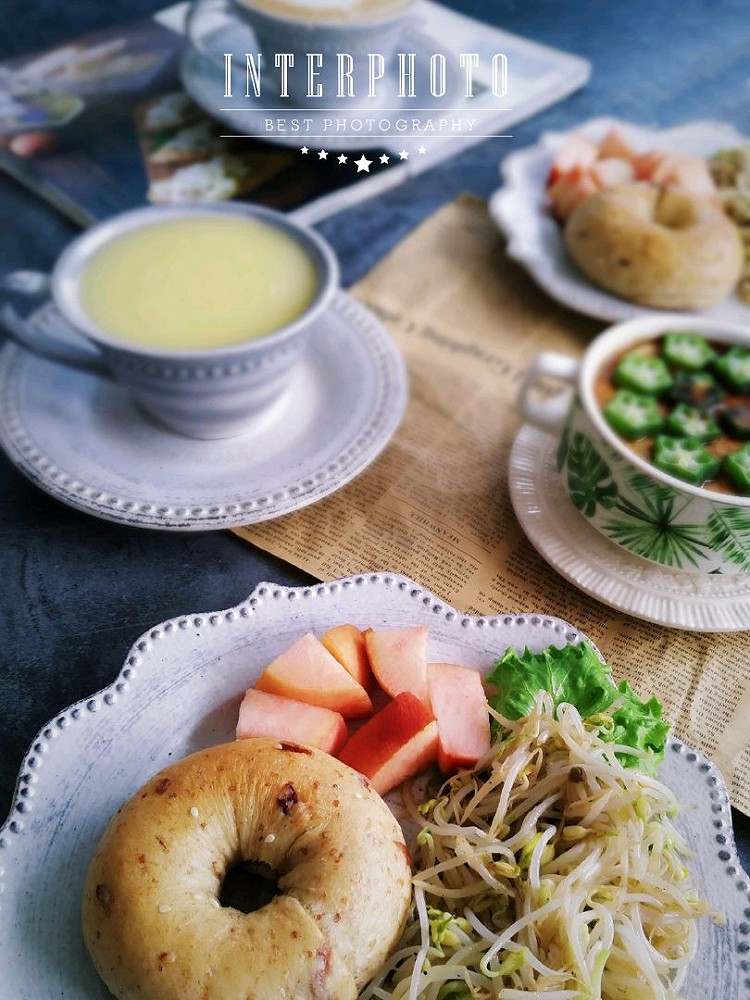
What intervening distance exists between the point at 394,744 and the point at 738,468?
0.56 m

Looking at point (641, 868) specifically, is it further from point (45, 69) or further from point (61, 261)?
point (45, 69)

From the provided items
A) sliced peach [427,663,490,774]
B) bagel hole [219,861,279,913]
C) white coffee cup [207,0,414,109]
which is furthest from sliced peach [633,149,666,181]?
bagel hole [219,861,279,913]

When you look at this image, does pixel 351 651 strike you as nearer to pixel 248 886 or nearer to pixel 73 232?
pixel 248 886

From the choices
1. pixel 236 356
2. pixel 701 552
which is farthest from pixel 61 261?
pixel 701 552

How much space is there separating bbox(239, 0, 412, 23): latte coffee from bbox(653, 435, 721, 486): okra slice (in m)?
0.96

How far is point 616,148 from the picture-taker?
5.37 ft

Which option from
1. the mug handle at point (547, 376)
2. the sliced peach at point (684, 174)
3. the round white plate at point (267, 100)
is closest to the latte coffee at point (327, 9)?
the round white plate at point (267, 100)

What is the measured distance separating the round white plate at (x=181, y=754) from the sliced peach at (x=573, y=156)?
3.27ft

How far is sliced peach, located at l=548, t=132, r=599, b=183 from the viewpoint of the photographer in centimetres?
159

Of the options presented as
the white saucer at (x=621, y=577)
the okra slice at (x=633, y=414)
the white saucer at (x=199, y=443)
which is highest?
the okra slice at (x=633, y=414)

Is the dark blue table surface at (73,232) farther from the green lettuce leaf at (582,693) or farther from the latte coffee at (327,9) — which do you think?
the latte coffee at (327,9)

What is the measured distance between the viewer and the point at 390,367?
1.30 metres

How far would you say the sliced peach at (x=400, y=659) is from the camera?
2.96ft

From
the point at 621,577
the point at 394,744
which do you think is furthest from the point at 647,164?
the point at 394,744
